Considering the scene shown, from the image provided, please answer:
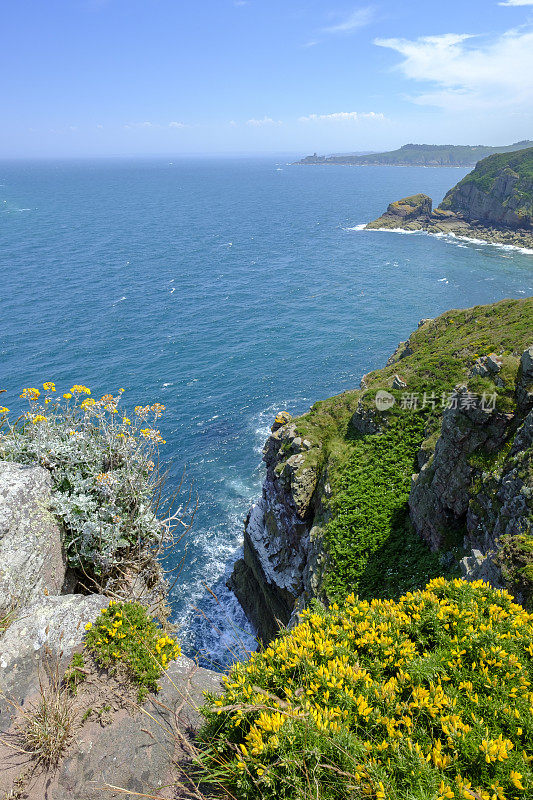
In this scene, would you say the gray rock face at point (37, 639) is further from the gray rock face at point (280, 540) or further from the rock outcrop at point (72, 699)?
the gray rock face at point (280, 540)

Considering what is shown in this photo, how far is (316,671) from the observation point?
584cm

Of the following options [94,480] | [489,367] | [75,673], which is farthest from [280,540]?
[75,673]

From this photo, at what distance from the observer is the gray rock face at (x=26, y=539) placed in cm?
858

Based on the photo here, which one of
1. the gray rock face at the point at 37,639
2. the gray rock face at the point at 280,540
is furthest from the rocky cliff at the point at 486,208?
the gray rock face at the point at 37,639

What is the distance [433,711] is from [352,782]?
1.37 meters

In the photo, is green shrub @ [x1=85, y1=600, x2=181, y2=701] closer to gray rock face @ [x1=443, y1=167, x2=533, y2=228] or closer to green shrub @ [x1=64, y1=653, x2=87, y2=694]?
green shrub @ [x1=64, y1=653, x2=87, y2=694]

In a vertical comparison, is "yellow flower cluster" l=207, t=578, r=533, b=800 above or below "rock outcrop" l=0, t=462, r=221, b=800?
above

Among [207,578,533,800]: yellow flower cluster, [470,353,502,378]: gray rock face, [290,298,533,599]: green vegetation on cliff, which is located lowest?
[290,298,533,599]: green vegetation on cliff

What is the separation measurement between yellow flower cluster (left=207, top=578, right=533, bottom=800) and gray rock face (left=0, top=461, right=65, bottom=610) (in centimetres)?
496

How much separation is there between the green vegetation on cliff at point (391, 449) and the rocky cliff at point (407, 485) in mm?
60

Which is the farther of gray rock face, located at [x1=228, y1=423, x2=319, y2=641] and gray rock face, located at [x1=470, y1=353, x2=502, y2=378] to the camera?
gray rock face, located at [x1=228, y1=423, x2=319, y2=641]

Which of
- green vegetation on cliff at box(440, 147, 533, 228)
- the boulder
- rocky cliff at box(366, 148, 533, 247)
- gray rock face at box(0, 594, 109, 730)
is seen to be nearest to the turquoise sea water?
gray rock face at box(0, 594, 109, 730)

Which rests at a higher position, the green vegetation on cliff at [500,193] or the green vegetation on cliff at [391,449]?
the green vegetation on cliff at [500,193]

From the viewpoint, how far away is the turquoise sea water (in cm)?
3925
